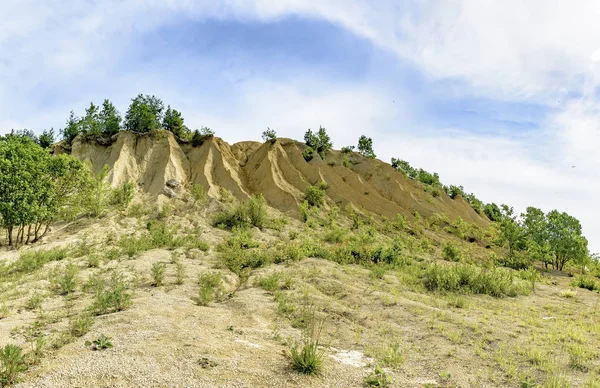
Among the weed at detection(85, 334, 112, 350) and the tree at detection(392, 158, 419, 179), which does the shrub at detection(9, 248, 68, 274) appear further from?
the tree at detection(392, 158, 419, 179)

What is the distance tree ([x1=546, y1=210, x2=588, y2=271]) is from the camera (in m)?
28.3

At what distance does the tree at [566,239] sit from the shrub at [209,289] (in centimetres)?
2700

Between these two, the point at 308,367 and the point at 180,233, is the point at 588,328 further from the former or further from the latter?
the point at 180,233

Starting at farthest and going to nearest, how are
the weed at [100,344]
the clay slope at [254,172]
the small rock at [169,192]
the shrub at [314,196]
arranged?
the shrub at [314,196], the clay slope at [254,172], the small rock at [169,192], the weed at [100,344]

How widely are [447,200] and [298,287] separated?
3962 cm

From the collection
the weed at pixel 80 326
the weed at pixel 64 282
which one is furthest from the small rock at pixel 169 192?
the weed at pixel 80 326

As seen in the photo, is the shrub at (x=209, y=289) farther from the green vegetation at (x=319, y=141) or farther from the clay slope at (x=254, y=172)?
the green vegetation at (x=319, y=141)

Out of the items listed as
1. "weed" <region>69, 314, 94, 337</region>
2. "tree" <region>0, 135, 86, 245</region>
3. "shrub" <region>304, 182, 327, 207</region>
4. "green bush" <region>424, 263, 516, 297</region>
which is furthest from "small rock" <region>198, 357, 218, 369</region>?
"shrub" <region>304, 182, 327, 207</region>

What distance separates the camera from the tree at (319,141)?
150 ft

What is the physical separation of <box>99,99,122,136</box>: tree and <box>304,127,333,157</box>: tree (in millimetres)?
20827

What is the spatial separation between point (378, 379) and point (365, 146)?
46.4m

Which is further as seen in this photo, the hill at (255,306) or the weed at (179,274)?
the weed at (179,274)

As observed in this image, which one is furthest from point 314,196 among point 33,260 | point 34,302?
point 34,302

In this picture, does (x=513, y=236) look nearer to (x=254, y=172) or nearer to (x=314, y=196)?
(x=314, y=196)
